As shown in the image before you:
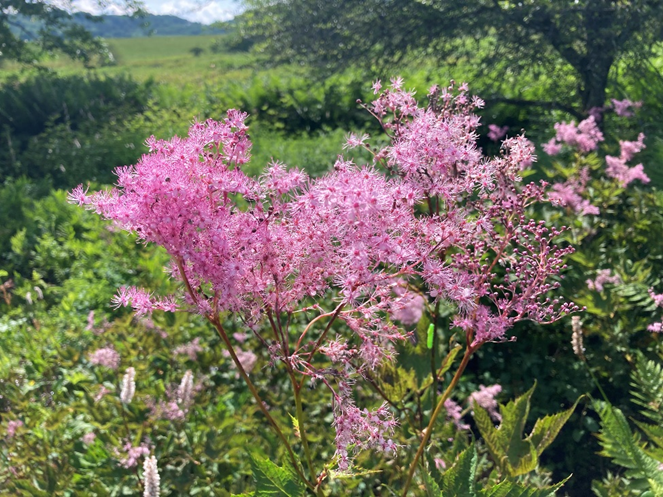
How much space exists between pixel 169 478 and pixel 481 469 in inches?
61.7

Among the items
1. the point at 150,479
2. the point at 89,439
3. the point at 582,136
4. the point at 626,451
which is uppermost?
the point at 582,136

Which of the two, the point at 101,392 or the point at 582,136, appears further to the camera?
the point at 582,136

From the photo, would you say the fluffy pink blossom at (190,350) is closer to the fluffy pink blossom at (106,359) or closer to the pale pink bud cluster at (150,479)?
the fluffy pink blossom at (106,359)

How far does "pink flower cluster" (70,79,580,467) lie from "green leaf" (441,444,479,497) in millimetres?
199

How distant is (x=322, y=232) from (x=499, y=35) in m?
6.76

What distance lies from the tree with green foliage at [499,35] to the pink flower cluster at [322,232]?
5463 mm

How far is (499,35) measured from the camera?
22.2ft

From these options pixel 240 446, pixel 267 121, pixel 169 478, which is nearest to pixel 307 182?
pixel 240 446

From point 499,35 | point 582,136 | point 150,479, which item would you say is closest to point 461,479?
point 150,479

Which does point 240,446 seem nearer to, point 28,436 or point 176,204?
point 28,436

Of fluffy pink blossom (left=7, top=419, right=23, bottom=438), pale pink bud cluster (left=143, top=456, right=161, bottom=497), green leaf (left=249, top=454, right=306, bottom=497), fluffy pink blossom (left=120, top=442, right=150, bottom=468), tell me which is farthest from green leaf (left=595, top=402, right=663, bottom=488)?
fluffy pink blossom (left=7, top=419, right=23, bottom=438)

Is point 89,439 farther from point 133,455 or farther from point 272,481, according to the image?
point 272,481

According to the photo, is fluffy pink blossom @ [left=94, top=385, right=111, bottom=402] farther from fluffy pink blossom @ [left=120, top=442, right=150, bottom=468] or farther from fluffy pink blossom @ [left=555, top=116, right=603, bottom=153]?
fluffy pink blossom @ [left=555, top=116, right=603, bottom=153]

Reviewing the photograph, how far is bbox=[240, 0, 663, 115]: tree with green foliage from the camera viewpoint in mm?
5695
